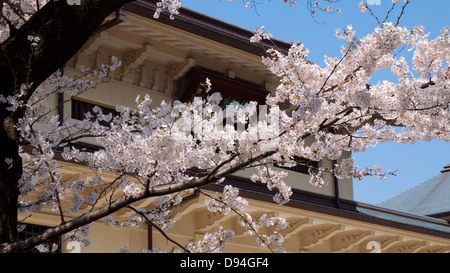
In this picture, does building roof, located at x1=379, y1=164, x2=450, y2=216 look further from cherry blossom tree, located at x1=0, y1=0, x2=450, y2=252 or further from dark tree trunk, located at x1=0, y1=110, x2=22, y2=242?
dark tree trunk, located at x1=0, y1=110, x2=22, y2=242

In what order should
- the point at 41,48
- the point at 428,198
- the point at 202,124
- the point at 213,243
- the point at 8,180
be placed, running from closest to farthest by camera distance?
the point at 8,180
the point at 41,48
the point at 202,124
the point at 213,243
the point at 428,198

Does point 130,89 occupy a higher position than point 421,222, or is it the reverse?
point 130,89

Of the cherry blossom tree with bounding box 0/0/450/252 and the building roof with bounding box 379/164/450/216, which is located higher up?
the building roof with bounding box 379/164/450/216

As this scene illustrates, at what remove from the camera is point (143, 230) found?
14102 millimetres

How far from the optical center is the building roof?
22.4 meters

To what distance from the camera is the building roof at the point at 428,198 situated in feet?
73.5

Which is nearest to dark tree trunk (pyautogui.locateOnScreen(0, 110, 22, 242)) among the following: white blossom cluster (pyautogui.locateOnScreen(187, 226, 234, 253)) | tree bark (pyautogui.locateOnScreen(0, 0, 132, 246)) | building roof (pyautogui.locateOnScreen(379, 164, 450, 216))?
tree bark (pyautogui.locateOnScreen(0, 0, 132, 246))

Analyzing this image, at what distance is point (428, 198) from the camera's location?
2386cm

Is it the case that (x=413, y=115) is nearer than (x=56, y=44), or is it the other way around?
(x=56, y=44)

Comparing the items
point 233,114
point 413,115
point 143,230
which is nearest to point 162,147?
point 233,114

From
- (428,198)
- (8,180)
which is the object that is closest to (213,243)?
(8,180)

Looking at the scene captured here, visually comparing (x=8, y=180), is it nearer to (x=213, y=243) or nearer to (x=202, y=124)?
(x=202, y=124)
